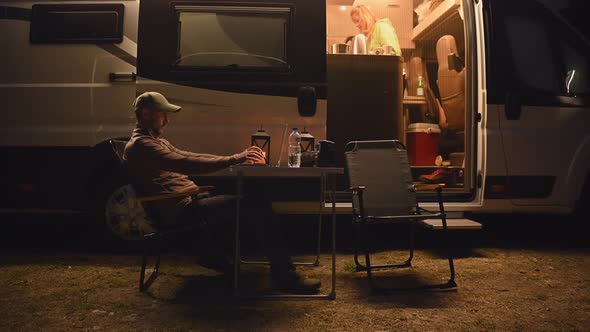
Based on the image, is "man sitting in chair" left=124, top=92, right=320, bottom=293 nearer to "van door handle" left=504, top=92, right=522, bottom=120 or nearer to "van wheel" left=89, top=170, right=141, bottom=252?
"van wheel" left=89, top=170, right=141, bottom=252

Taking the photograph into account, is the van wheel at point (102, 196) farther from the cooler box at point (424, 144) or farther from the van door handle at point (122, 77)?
the cooler box at point (424, 144)

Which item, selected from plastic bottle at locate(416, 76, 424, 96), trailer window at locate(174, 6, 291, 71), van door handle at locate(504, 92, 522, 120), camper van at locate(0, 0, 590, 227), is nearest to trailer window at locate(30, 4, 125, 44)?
camper van at locate(0, 0, 590, 227)

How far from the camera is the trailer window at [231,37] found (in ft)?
12.2

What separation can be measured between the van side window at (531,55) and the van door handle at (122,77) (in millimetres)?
3134

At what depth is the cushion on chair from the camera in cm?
374

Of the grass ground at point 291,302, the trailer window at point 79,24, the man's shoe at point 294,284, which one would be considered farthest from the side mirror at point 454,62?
the trailer window at point 79,24

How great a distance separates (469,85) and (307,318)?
8.79 feet

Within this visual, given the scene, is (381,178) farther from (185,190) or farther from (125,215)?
(125,215)

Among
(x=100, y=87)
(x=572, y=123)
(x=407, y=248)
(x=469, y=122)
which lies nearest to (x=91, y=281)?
(x=100, y=87)

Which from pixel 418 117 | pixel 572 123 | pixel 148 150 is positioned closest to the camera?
pixel 148 150

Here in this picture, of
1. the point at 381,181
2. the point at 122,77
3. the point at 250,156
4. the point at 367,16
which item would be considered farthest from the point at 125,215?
the point at 367,16

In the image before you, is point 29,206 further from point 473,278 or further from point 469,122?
point 469,122

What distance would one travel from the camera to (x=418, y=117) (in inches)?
220

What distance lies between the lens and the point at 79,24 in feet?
12.2
